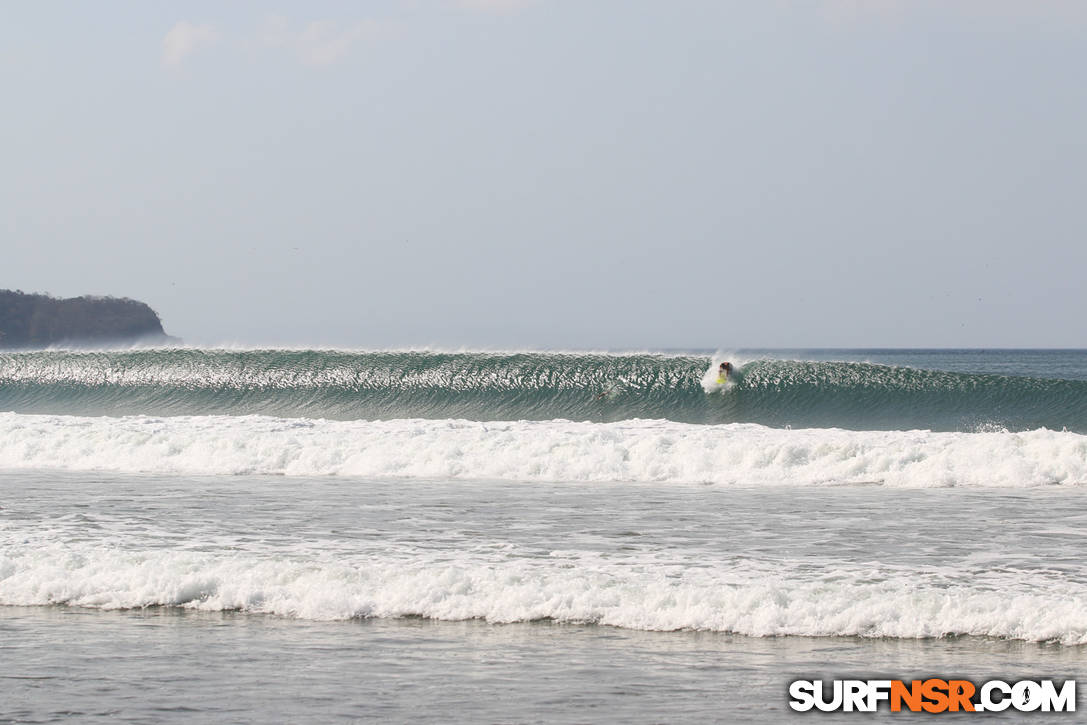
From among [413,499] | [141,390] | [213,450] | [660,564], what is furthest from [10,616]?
[141,390]

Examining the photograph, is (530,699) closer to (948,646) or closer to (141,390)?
(948,646)

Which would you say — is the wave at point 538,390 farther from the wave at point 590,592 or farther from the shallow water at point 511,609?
the wave at point 590,592

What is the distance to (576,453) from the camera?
15.2 m

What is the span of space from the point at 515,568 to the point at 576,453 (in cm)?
740

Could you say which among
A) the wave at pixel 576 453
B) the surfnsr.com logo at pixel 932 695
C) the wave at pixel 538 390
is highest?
the wave at pixel 538 390

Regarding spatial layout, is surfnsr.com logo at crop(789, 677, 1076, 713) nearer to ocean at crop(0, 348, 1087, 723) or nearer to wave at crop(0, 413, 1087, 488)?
ocean at crop(0, 348, 1087, 723)

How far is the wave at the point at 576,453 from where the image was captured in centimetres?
1427

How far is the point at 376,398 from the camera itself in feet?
Result: 80.6

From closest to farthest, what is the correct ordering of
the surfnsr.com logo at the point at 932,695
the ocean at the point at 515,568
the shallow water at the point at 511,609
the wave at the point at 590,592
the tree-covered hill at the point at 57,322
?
the surfnsr.com logo at the point at 932,695 → the shallow water at the point at 511,609 → the ocean at the point at 515,568 → the wave at the point at 590,592 → the tree-covered hill at the point at 57,322

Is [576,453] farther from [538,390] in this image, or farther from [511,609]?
[538,390]

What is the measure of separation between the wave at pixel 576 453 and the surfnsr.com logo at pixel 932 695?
28.0ft

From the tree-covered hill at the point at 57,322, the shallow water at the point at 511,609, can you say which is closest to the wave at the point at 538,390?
the shallow water at the point at 511,609

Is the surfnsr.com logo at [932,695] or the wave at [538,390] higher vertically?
the wave at [538,390]

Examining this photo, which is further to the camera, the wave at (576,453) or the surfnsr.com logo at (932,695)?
the wave at (576,453)
